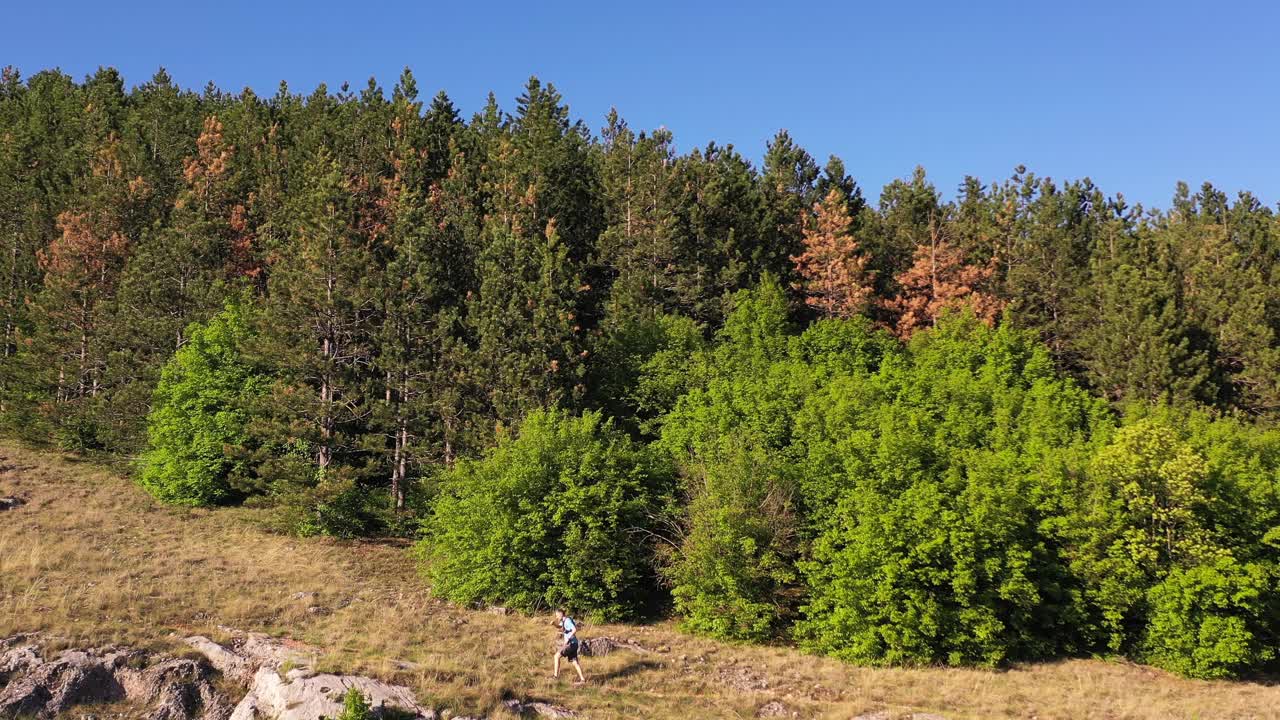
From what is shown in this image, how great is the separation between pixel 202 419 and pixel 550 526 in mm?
21104

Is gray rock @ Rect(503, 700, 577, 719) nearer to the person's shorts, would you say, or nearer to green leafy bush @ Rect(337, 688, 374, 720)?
the person's shorts

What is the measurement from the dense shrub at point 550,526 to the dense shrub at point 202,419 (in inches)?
569

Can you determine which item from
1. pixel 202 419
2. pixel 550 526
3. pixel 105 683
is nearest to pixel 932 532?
pixel 550 526

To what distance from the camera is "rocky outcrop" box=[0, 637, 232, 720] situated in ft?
56.7

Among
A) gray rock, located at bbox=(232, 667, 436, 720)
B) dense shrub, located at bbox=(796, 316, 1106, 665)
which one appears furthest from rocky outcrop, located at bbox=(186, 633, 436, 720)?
dense shrub, located at bbox=(796, 316, 1106, 665)

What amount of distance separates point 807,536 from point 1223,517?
556 inches

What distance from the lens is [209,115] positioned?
216 feet

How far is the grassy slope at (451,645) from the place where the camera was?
2027 centimetres

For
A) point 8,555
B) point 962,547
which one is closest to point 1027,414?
point 962,547

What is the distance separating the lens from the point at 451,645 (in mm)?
23469

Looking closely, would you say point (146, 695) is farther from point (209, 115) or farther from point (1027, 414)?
point (209, 115)

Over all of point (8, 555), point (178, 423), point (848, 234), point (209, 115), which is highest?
point (209, 115)

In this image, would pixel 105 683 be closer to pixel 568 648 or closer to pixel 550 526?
pixel 568 648

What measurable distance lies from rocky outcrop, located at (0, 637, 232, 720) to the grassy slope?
53.1 inches
